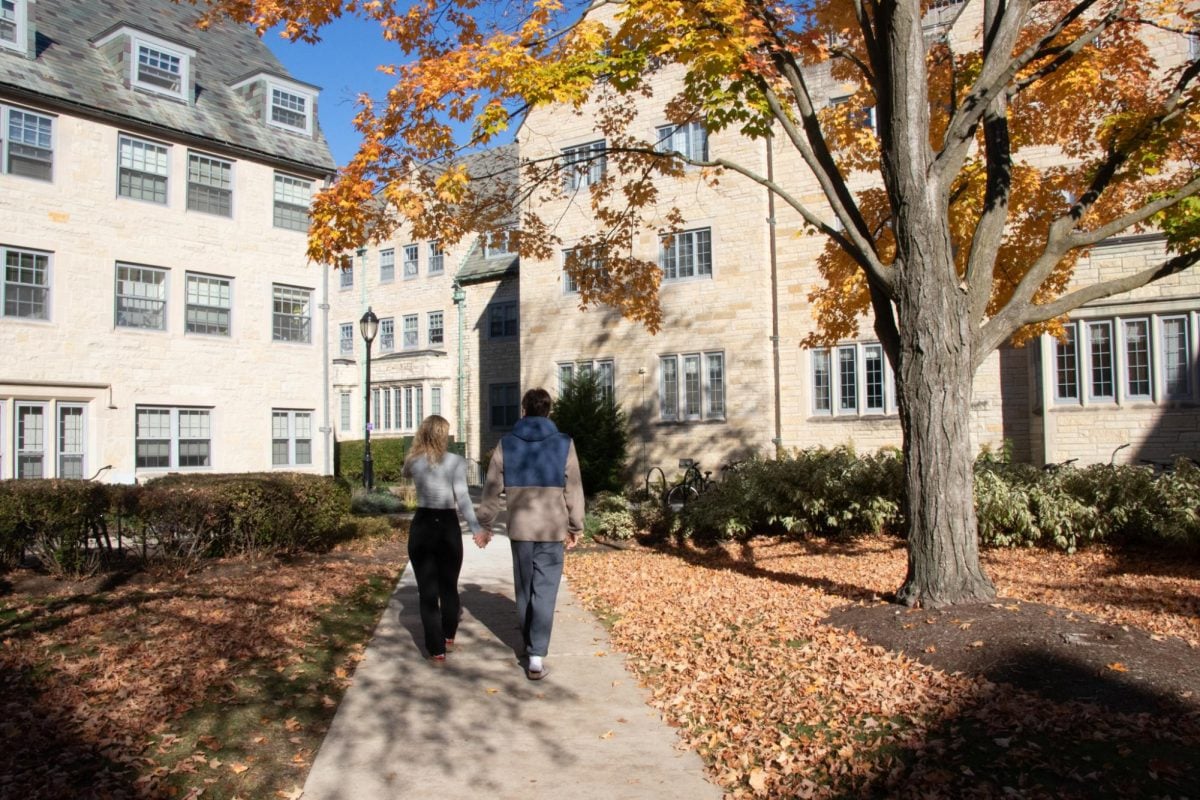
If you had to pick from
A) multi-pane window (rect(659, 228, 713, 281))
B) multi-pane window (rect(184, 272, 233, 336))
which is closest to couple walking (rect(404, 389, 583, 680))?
multi-pane window (rect(659, 228, 713, 281))

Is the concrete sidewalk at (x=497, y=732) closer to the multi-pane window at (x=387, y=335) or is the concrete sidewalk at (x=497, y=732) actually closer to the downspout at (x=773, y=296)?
the downspout at (x=773, y=296)

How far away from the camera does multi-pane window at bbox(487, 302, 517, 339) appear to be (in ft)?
103

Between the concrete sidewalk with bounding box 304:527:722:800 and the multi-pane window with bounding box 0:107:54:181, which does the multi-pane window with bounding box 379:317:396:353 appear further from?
the concrete sidewalk with bounding box 304:527:722:800

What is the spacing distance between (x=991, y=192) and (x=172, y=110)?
19587 millimetres

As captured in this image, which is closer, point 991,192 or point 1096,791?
point 1096,791

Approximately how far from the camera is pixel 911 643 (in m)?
6.29

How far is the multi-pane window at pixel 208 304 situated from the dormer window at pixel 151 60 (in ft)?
14.5

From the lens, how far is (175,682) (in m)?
5.89

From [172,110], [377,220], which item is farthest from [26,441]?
[377,220]

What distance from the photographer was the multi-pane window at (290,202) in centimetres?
2311

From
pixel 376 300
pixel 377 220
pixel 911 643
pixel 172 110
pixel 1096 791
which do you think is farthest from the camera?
pixel 376 300

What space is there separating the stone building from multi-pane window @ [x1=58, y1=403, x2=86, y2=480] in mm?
40

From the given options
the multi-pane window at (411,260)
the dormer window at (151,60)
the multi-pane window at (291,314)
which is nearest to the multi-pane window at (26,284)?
the dormer window at (151,60)

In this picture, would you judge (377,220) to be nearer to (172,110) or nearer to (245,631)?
(245,631)
